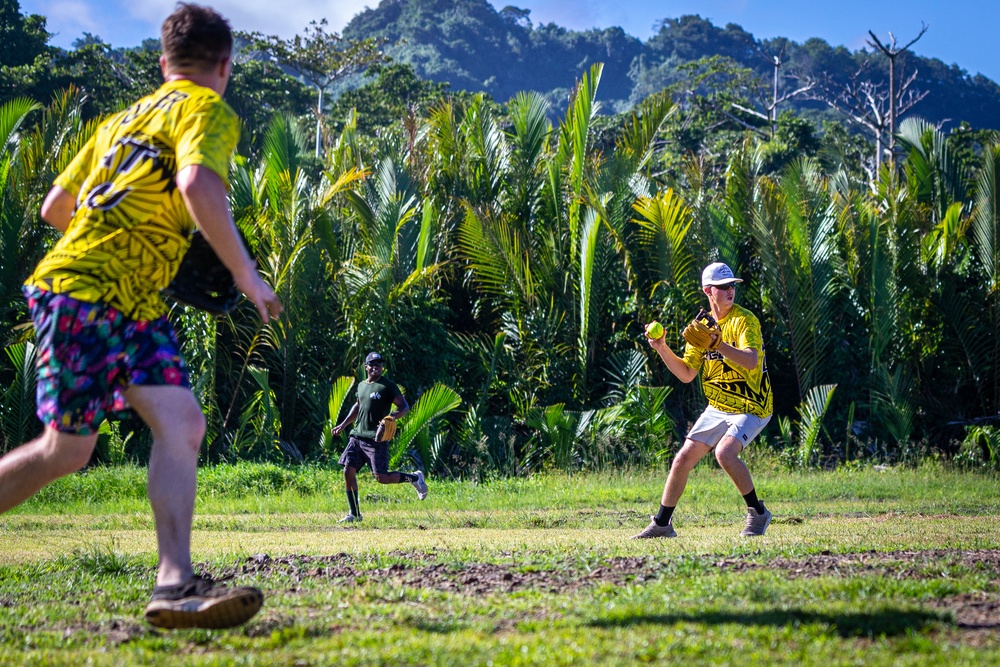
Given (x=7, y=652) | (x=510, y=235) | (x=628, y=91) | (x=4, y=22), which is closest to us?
(x=7, y=652)

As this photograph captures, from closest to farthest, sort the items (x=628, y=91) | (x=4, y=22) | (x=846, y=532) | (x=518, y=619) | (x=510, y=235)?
(x=518, y=619), (x=846, y=532), (x=510, y=235), (x=4, y=22), (x=628, y=91)

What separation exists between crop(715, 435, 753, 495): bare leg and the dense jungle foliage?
721cm

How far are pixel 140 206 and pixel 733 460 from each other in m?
4.79

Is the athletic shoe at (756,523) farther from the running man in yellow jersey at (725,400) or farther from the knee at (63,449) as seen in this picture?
the knee at (63,449)

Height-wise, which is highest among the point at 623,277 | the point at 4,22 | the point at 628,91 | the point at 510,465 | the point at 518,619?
the point at 628,91

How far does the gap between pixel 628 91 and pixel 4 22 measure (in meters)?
112

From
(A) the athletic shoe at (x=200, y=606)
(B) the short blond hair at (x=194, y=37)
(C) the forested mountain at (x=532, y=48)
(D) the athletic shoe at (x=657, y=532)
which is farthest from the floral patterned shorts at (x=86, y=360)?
(C) the forested mountain at (x=532, y=48)

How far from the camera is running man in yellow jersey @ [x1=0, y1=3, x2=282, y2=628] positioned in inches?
134

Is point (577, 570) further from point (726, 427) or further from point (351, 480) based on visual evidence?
point (351, 480)

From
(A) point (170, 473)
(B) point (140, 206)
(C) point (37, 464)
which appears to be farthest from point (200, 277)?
(C) point (37, 464)

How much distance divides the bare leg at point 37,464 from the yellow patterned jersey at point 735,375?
4.57m

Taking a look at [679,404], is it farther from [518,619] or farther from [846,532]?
[518,619]

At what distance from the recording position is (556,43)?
140250 millimetres

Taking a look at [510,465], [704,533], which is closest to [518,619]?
[704,533]
